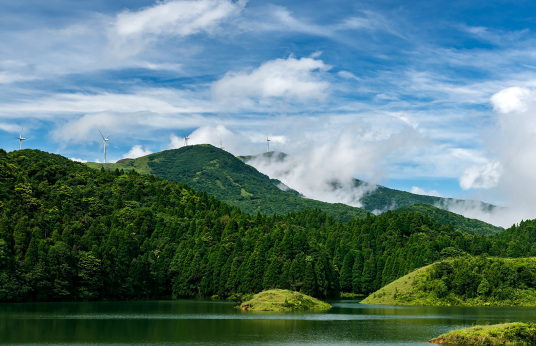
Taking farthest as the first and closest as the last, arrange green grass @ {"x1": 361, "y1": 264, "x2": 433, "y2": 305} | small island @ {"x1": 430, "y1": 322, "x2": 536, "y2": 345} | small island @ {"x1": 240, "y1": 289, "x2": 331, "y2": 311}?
green grass @ {"x1": 361, "y1": 264, "x2": 433, "y2": 305} < small island @ {"x1": 240, "y1": 289, "x2": 331, "y2": 311} < small island @ {"x1": 430, "y1": 322, "x2": 536, "y2": 345}

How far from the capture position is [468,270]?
6097 inches

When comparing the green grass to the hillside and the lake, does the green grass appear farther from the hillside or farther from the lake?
the lake

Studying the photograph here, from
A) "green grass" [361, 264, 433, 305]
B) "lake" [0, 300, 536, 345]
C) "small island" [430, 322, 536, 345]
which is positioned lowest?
"lake" [0, 300, 536, 345]

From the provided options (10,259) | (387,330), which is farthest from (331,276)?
(387,330)

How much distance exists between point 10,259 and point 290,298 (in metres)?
65.4

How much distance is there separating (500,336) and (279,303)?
6274 cm

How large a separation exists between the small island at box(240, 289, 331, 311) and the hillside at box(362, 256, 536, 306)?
3529 cm

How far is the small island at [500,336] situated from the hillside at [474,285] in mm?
86907

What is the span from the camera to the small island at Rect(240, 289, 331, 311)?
124312mm

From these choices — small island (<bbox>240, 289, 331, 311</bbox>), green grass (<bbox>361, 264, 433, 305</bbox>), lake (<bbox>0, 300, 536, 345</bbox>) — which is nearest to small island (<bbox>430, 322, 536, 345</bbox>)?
lake (<bbox>0, 300, 536, 345</bbox>)

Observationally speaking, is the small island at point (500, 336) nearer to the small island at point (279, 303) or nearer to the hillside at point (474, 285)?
the small island at point (279, 303)

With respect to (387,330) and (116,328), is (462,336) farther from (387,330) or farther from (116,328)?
(116,328)

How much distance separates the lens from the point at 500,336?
66562 mm

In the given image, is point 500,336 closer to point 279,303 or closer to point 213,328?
point 213,328
